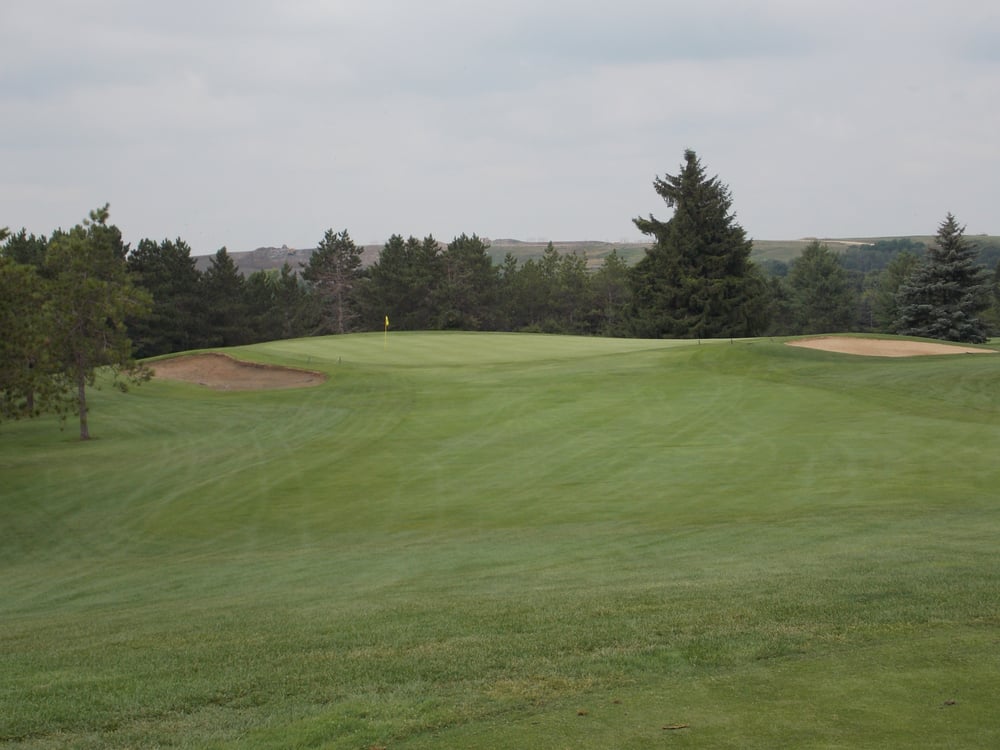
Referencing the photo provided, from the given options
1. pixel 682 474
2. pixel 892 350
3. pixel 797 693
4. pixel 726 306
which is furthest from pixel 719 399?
pixel 726 306

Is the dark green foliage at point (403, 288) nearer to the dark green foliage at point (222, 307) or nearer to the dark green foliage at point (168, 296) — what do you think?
the dark green foliage at point (222, 307)

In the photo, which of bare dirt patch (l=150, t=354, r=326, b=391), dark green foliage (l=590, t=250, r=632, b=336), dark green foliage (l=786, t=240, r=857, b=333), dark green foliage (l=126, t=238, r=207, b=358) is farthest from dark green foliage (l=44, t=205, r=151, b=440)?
dark green foliage (l=786, t=240, r=857, b=333)

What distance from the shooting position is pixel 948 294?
63.4 metres

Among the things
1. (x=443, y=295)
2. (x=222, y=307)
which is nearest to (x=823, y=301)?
(x=443, y=295)

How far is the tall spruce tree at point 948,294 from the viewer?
62188 millimetres

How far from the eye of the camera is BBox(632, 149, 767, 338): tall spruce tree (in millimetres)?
79438

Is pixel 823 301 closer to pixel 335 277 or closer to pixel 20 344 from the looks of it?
pixel 335 277

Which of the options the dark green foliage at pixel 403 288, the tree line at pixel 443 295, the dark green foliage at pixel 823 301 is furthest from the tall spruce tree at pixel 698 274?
the dark green foliage at pixel 823 301

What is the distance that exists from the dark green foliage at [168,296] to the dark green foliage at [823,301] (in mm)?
71289

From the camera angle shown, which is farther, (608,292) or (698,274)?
(608,292)

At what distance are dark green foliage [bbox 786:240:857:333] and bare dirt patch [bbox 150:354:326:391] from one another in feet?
291

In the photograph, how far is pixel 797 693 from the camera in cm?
574

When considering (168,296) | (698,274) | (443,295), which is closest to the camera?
(168,296)

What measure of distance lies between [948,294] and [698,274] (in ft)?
73.1
